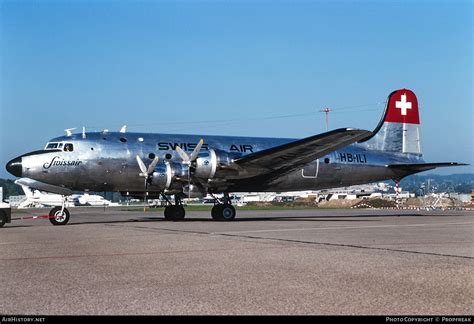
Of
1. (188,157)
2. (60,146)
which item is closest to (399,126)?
(188,157)

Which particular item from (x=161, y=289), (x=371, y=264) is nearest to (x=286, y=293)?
(x=161, y=289)

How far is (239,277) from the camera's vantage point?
766cm

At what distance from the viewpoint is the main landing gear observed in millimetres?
24406

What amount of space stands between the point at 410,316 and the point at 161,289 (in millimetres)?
3014

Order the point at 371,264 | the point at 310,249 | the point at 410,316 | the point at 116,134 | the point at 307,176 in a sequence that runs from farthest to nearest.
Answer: the point at 307,176, the point at 116,134, the point at 310,249, the point at 371,264, the point at 410,316

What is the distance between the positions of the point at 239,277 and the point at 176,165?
623 inches

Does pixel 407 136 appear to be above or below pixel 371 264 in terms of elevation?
above

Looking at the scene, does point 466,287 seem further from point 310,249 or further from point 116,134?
point 116,134

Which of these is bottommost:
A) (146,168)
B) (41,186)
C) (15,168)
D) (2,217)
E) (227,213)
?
(227,213)

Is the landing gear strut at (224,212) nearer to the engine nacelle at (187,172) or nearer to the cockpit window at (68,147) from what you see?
the engine nacelle at (187,172)

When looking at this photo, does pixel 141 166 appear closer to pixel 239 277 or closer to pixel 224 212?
pixel 224 212

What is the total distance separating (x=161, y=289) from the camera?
675 centimetres

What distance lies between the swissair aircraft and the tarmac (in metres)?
9.89

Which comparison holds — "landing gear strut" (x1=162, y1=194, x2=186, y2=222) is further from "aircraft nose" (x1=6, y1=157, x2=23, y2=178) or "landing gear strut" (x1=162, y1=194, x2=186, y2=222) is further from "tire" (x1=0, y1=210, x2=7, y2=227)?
"tire" (x1=0, y1=210, x2=7, y2=227)
